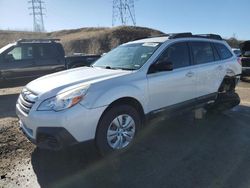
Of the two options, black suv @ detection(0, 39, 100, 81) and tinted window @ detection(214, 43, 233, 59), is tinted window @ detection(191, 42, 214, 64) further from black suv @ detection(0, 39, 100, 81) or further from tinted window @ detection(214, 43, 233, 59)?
black suv @ detection(0, 39, 100, 81)

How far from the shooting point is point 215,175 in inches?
159

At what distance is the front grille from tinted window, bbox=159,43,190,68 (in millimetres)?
2261

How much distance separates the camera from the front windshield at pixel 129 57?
5.23 meters

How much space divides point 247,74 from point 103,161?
981 centimetres

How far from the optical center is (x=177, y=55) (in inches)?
222

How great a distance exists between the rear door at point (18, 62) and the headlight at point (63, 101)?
6.70 meters

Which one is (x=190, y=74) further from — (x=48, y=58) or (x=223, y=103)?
(x=48, y=58)

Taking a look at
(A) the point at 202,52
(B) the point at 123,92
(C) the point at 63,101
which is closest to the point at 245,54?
(A) the point at 202,52

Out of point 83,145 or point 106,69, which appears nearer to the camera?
point 83,145

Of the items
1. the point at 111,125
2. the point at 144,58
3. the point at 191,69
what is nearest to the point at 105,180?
the point at 111,125

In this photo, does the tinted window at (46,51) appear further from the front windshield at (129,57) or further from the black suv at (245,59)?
the black suv at (245,59)

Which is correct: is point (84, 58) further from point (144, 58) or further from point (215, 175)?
point (215, 175)

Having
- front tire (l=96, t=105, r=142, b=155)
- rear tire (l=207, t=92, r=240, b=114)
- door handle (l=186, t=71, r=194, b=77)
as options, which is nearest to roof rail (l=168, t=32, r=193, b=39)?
door handle (l=186, t=71, r=194, b=77)

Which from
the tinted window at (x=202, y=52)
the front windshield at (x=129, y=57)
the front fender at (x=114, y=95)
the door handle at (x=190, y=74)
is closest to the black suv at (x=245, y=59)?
the tinted window at (x=202, y=52)
